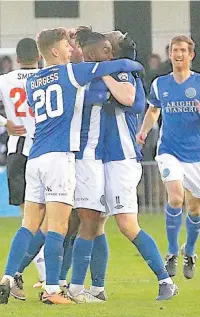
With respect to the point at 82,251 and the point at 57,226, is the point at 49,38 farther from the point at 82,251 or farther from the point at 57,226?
the point at 82,251

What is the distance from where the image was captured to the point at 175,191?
1085cm

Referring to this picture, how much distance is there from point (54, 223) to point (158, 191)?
9693mm

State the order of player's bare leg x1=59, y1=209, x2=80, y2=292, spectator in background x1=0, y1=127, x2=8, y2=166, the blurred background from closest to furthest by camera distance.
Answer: player's bare leg x1=59, y1=209, x2=80, y2=292 → spectator in background x1=0, y1=127, x2=8, y2=166 → the blurred background

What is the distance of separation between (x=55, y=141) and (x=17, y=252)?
2.83ft

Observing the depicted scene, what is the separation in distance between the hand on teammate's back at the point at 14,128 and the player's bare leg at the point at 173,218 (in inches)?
66.0

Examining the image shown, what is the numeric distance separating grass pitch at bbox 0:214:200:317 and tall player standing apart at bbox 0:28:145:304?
28 centimetres

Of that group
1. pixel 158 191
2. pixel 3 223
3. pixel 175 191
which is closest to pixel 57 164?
pixel 175 191

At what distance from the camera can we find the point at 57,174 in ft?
28.6

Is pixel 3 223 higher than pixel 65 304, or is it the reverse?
pixel 65 304

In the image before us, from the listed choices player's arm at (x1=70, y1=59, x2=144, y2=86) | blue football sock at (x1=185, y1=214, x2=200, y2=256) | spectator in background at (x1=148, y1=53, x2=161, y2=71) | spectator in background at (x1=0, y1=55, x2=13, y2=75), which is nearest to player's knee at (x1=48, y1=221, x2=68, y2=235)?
player's arm at (x1=70, y1=59, x2=144, y2=86)

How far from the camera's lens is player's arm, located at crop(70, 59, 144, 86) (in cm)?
856

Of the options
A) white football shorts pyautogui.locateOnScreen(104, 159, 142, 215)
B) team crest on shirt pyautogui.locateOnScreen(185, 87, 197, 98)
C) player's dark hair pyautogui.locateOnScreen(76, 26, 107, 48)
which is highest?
player's dark hair pyautogui.locateOnScreen(76, 26, 107, 48)

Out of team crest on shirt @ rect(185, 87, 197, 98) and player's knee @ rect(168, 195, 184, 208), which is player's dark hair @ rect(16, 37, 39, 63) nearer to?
team crest on shirt @ rect(185, 87, 197, 98)

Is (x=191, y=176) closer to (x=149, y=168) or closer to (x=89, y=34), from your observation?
(x=89, y=34)
